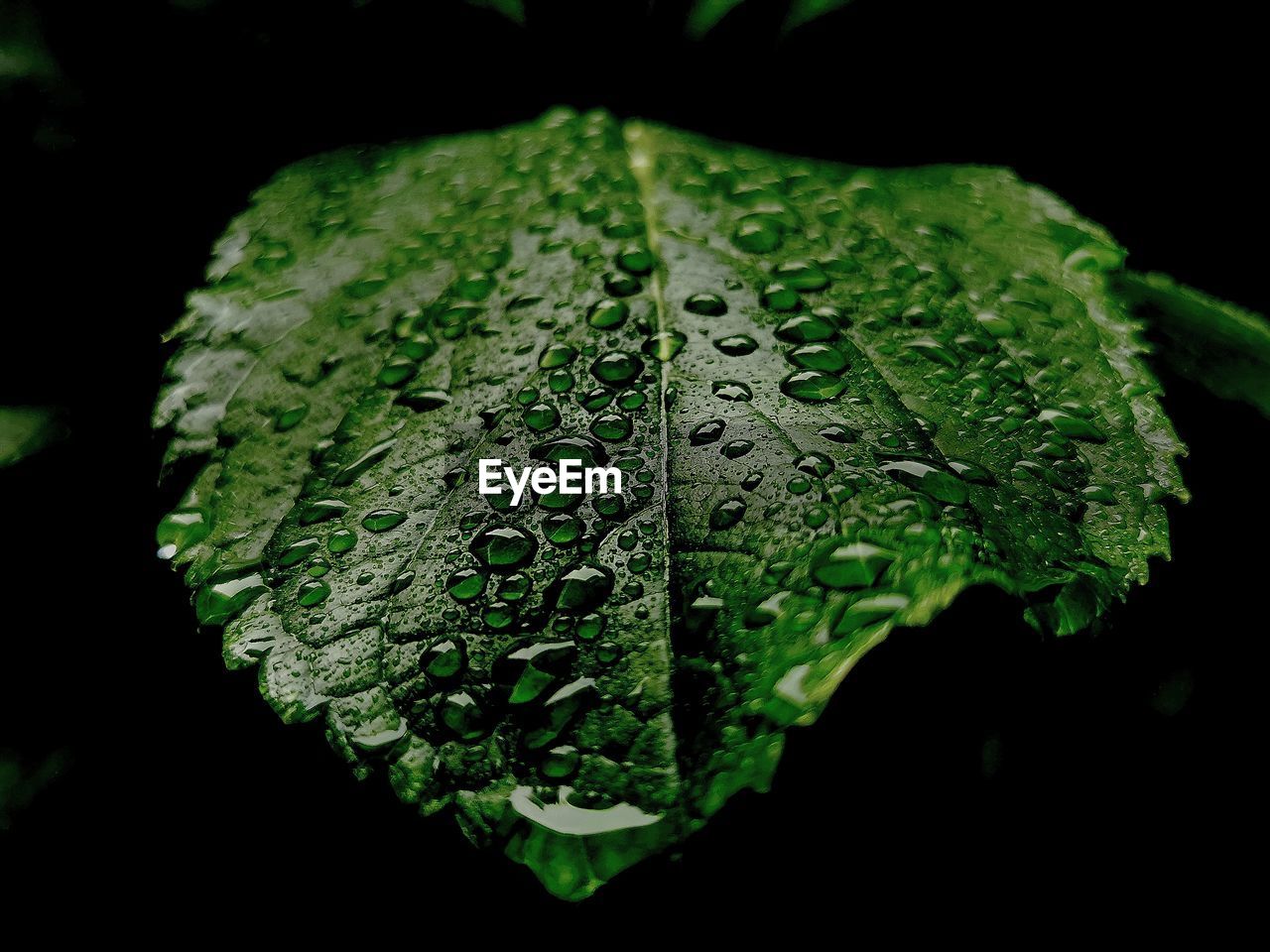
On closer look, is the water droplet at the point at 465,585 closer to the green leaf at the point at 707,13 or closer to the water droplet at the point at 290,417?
the water droplet at the point at 290,417

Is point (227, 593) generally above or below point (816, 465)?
below

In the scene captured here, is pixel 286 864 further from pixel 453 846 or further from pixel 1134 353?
pixel 1134 353

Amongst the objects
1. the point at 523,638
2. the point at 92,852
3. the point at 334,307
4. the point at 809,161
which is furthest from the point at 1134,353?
the point at 92,852

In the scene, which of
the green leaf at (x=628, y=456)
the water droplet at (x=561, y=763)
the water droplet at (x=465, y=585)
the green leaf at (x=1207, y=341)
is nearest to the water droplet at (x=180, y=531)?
the green leaf at (x=628, y=456)

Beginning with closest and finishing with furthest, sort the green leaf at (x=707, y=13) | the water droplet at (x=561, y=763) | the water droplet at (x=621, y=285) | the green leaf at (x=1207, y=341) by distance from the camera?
the water droplet at (x=561, y=763)
the water droplet at (x=621, y=285)
the green leaf at (x=1207, y=341)
the green leaf at (x=707, y=13)

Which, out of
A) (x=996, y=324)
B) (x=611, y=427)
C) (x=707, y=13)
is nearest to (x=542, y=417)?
(x=611, y=427)

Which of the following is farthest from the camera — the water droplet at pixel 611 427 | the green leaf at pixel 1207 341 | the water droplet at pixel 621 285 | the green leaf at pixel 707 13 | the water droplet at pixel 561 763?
the green leaf at pixel 707 13

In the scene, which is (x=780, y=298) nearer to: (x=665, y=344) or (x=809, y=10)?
(x=665, y=344)
